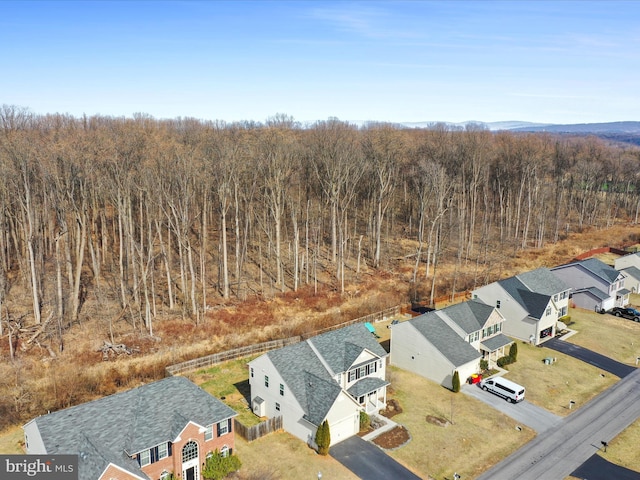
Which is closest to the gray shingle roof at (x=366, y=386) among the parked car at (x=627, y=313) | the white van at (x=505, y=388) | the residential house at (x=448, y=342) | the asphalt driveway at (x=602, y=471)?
the residential house at (x=448, y=342)

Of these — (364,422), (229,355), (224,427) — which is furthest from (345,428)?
(229,355)

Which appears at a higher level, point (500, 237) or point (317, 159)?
point (317, 159)

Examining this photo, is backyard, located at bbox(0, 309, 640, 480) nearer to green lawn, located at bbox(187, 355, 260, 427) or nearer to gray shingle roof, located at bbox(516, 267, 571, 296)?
green lawn, located at bbox(187, 355, 260, 427)

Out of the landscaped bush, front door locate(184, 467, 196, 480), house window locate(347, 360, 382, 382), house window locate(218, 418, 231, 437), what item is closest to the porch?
house window locate(347, 360, 382, 382)

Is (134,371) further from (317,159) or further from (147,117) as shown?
(147,117)

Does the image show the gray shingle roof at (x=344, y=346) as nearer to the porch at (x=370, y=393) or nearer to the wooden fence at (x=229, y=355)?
the porch at (x=370, y=393)

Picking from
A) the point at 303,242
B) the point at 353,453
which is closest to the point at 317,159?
the point at 303,242

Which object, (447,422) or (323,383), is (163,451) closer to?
(323,383)
